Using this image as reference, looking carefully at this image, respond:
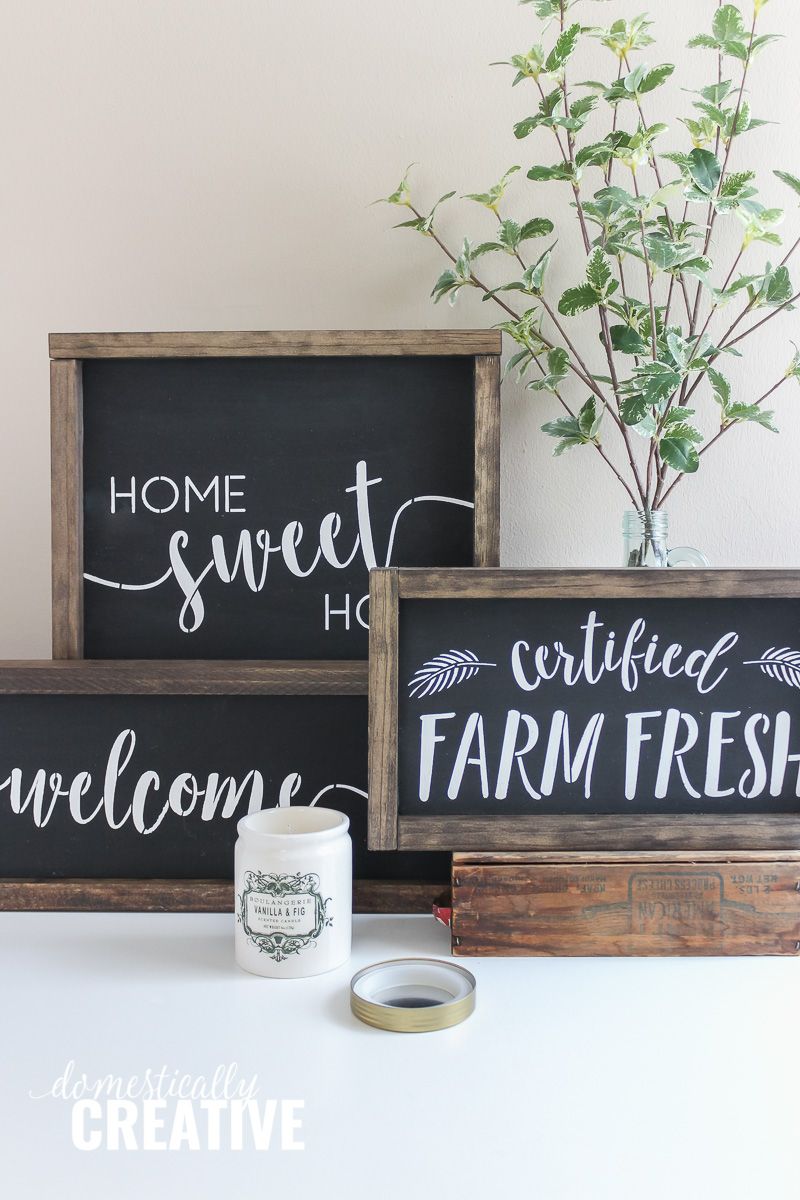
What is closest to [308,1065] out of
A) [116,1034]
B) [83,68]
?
[116,1034]

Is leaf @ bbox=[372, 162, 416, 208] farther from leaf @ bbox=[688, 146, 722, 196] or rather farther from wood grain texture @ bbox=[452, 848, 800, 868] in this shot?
wood grain texture @ bbox=[452, 848, 800, 868]

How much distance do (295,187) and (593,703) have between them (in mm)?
676

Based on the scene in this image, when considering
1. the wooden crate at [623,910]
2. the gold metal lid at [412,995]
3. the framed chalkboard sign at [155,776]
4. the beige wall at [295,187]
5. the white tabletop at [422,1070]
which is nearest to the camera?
the white tabletop at [422,1070]

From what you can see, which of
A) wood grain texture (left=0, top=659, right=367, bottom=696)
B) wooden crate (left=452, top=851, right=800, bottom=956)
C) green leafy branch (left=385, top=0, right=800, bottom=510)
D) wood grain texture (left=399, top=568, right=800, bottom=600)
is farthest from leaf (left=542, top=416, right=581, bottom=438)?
wooden crate (left=452, top=851, right=800, bottom=956)

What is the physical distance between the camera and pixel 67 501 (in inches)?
→ 32.3

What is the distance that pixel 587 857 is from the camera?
71cm

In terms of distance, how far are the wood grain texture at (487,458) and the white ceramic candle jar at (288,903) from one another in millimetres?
312

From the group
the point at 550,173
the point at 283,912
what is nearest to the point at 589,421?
the point at 550,173

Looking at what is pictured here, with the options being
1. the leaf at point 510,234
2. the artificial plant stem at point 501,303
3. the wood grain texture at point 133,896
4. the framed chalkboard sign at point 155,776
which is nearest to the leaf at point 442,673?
the framed chalkboard sign at point 155,776

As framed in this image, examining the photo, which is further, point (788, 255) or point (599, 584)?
point (788, 255)

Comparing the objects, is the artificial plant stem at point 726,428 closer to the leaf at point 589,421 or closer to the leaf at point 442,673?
the leaf at point 589,421

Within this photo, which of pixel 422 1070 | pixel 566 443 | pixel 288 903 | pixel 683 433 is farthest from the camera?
pixel 566 443

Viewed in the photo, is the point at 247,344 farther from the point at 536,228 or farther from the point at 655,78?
the point at 655,78

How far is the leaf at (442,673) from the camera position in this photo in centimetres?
72
